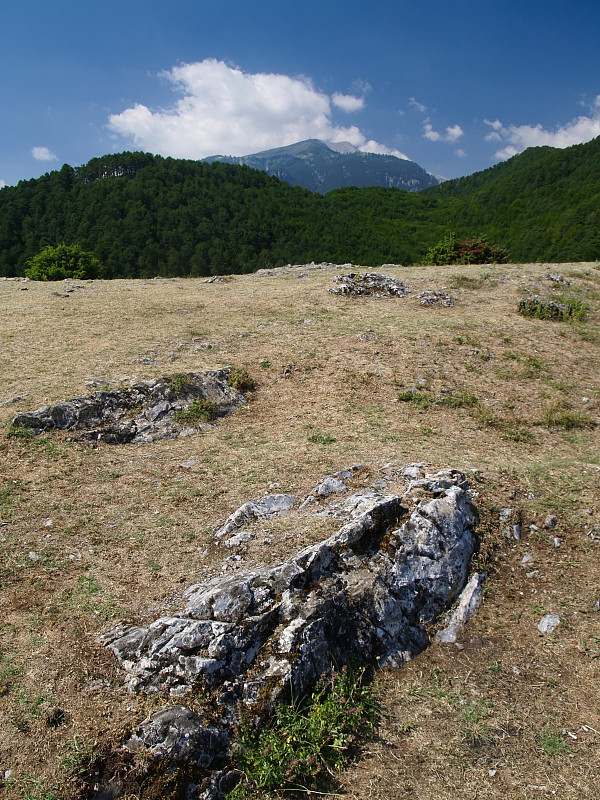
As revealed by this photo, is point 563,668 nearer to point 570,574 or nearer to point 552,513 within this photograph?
point 570,574

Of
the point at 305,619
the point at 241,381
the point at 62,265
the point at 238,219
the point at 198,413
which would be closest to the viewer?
the point at 305,619

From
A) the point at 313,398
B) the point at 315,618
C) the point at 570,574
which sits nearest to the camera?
the point at 315,618

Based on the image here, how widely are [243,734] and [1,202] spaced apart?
354 feet

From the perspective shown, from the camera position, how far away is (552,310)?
63.4ft

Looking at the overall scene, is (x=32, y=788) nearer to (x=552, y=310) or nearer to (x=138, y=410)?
(x=138, y=410)

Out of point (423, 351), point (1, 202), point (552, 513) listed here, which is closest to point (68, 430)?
point (552, 513)

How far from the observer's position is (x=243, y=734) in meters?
4.55

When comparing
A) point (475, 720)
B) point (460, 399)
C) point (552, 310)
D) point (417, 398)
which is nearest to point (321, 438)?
point (417, 398)

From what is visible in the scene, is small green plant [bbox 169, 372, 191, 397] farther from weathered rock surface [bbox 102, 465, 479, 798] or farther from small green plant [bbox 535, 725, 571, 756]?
small green plant [bbox 535, 725, 571, 756]

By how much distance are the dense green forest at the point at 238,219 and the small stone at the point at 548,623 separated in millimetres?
68634

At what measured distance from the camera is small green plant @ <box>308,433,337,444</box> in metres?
10.3

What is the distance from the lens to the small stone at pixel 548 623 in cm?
611

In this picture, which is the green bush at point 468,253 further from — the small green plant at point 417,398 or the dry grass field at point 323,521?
the small green plant at point 417,398

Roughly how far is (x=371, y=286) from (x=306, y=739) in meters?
20.1
